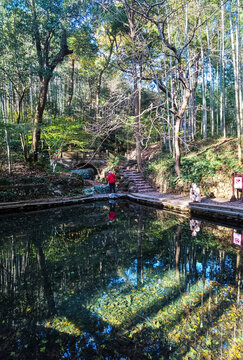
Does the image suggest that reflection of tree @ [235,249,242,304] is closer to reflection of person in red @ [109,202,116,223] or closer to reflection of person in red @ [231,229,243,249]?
reflection of person in red @ [231,229,243,249]

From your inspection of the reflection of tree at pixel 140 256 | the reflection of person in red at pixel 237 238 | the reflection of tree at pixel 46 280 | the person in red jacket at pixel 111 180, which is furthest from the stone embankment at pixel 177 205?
the reflection of tree at pixel 46 280

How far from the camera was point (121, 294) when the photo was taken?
2.72 m

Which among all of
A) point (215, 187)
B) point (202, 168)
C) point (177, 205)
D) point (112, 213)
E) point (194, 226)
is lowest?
point (194, 226)

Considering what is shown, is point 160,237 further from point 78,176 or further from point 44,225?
point 78,176

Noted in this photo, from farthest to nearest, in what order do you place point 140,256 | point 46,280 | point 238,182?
point 238,182, point 140,256, point 46,280

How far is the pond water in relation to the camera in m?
1.90

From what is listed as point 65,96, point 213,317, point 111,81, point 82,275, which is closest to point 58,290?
point 82,275

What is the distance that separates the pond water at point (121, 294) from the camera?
74.9 inches

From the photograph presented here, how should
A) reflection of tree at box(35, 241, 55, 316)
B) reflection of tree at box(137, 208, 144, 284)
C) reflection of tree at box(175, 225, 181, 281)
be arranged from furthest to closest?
reflection of tree at box(175, 225, 181, 281)
reflection of tree at box(137, 208, 144, 284)
reflection of tree at box(35, 241, 55, 316)

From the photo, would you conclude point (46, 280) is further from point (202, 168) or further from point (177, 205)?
point (202, 168)

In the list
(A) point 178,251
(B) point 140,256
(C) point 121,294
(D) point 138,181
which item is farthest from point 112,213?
(C) point 121,294

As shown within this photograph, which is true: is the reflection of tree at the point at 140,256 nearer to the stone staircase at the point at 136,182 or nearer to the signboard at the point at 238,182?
the signboard at the point at 238,182

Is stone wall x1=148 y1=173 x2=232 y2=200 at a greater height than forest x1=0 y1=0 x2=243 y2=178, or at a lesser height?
lesser

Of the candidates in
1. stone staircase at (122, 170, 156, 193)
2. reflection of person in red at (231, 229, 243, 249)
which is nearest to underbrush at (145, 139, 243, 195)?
stone staircase at (122, 170, 156, 193)
